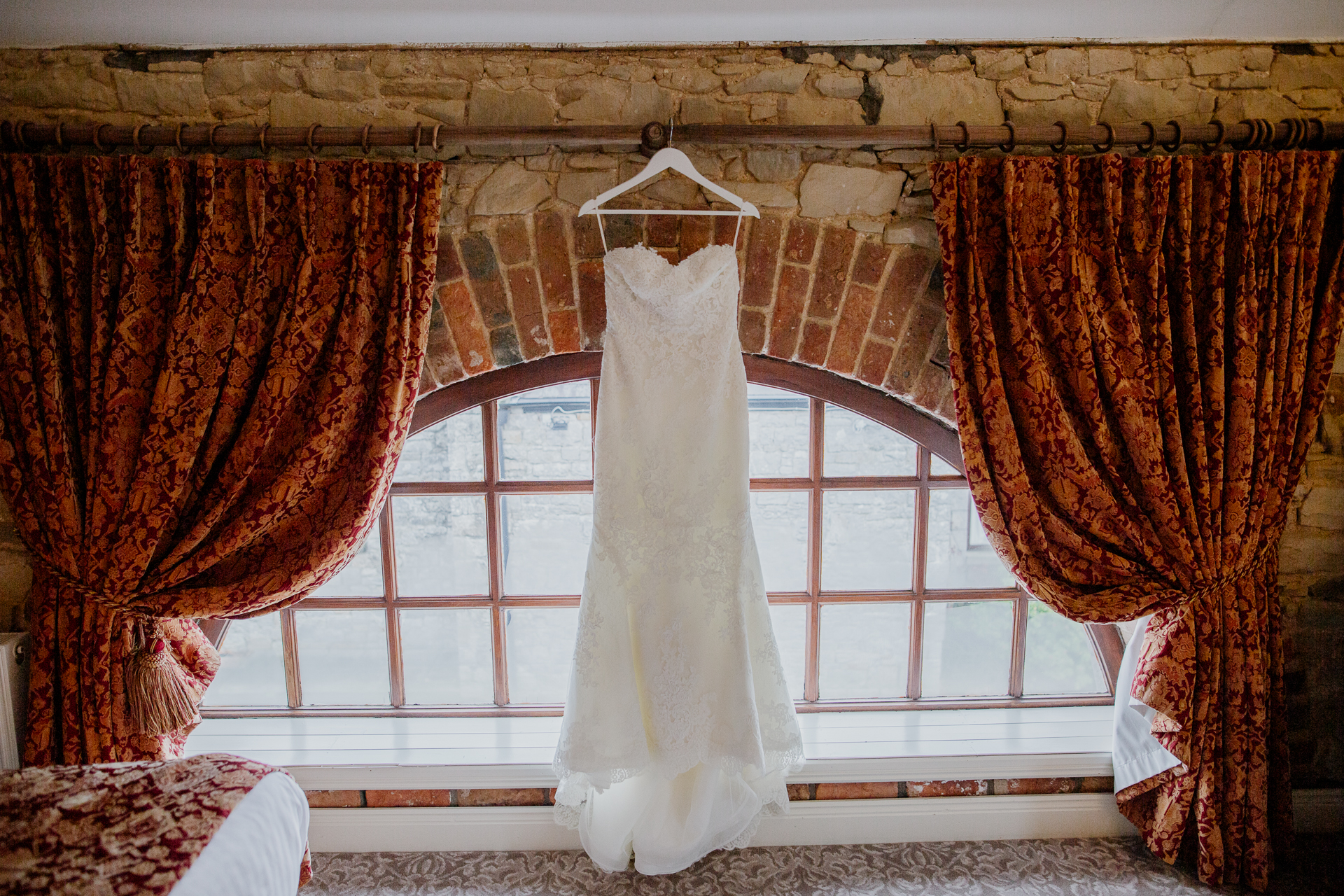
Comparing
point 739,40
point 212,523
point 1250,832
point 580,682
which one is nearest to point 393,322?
point 212,523

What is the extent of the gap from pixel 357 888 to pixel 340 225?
168 centimetres

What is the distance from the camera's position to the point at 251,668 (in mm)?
2277

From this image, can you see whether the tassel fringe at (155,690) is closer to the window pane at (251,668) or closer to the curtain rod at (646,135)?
the window pane at (251,668)

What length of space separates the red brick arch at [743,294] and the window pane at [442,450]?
10.2 inches

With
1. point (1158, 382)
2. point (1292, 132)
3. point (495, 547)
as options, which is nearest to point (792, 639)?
point (495, 547)

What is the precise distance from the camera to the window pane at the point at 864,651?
228cm

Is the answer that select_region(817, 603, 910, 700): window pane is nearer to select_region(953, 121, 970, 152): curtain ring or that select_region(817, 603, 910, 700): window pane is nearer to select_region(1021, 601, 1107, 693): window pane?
select_region(1021, 601, 1107, 693): window pane

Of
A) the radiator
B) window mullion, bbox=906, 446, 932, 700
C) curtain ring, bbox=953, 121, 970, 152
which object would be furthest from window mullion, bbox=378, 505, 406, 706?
curtain ring, bbox=953, 121, 970, 152

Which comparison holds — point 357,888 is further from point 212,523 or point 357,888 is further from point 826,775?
point 826,775

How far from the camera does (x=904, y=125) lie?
1766 millimetres

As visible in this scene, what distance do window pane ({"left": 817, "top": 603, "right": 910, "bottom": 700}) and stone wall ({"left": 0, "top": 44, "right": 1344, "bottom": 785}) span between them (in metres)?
0.76

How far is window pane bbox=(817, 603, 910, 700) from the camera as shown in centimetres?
228

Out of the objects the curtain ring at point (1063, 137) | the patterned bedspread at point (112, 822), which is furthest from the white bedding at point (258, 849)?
the curtain ring at point (1063, 137)

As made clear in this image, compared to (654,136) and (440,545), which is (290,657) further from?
(654,136)
